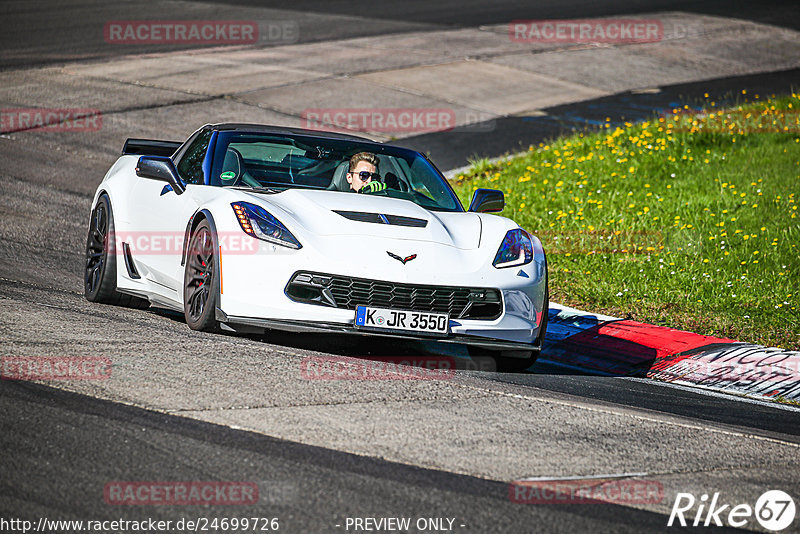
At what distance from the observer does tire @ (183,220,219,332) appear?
671 cm

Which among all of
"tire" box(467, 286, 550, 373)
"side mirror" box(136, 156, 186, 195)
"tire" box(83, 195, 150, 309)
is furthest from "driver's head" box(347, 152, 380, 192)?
"tire" box(83, 195, 150, 309)

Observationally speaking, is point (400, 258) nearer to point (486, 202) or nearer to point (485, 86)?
point (486, 202)

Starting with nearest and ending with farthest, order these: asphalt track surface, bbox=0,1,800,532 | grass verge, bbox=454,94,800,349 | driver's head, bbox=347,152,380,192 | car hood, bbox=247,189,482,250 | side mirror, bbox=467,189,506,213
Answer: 1. asphalt track surface, bbox=0,1,800,532
2. car hood, bbox=247,189,482,250
3. driver's head, bbox=347,152,380,192
4. side mirror, bbox=467,189,506,213
5. grass verge, bbox=454,94,800,349

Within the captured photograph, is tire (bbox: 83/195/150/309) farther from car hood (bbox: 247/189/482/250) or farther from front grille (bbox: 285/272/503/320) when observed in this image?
front grille (bbox: 285/272/503/320)

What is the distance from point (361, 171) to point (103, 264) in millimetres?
1991

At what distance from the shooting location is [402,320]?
6.53 m

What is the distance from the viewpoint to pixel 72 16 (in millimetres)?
25734

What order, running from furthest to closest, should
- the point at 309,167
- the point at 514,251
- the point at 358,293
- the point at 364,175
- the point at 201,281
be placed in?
1. the point at 309,167
2. the point at 364,175
3. the point at 514,251
4. the point at 201,281
5. the point at 358,293

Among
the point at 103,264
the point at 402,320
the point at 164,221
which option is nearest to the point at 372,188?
the point at 164,221

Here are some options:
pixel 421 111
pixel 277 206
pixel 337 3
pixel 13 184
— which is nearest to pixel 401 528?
pixel 277 206

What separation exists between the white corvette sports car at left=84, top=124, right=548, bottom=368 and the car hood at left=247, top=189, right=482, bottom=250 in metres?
0.01

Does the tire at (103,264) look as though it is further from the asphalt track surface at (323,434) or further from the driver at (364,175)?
the driver at (364,175)

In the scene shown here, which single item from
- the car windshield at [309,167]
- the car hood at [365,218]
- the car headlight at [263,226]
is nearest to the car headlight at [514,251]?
the car hood at [365,218]

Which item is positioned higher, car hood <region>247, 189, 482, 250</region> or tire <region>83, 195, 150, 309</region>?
car hood <region>247, 189, 482, 250</region>
